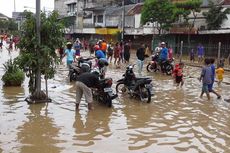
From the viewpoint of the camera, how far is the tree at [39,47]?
11836 mm

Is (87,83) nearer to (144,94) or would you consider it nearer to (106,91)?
(106,91)

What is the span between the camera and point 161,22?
132 ft

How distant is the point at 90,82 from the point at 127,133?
8.61 ft

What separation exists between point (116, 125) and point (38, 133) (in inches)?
72.5

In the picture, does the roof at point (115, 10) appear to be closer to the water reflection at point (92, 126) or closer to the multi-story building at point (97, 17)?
the multi-story building at point (97, 17)

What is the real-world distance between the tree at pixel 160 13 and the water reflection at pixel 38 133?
29.7 metres

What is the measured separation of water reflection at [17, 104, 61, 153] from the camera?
25.2 ft

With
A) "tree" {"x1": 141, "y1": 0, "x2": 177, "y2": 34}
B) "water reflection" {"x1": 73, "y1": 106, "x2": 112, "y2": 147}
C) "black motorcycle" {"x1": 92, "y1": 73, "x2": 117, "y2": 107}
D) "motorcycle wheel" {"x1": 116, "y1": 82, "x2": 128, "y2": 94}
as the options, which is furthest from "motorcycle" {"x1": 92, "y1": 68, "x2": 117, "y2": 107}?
"tree" {"x1": 141, "y1": 0, "x2": 177, "y2": 34}

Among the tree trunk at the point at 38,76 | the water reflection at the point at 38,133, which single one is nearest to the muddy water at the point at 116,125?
the water reflection at the point at 38,133

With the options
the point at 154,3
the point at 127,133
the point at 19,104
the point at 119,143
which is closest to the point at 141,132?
the point at 127,133

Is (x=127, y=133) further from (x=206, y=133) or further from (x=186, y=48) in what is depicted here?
(x=186, y=48)

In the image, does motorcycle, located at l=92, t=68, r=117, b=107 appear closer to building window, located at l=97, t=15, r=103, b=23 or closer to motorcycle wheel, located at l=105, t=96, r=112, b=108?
motorcycle wheel, located at l=105, t=96, r=112, b=108

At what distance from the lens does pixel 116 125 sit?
963 cm

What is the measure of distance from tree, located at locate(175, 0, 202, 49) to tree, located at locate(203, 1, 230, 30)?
1093mm
